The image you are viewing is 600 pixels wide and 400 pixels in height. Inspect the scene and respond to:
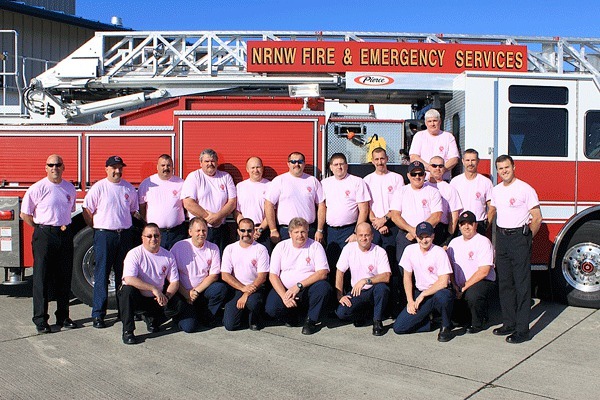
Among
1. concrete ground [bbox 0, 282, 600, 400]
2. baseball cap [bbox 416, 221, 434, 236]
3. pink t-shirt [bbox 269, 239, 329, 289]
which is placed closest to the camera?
concrete ground [bbox 0, 282, 600, 400]

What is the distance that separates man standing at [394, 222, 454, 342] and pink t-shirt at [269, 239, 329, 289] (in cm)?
85

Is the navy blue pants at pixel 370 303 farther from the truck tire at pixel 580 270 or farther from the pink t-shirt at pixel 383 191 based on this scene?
the truck tire at pixel 580 270

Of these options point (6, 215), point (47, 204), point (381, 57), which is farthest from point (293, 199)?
point (6, 215)

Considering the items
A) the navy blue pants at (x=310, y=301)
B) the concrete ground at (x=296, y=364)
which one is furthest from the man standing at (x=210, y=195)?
the concrete ground at (x=296, y=364)

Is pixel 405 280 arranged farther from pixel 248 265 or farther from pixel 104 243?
pixel 104 243

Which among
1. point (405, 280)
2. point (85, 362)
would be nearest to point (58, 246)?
point (85, 362)

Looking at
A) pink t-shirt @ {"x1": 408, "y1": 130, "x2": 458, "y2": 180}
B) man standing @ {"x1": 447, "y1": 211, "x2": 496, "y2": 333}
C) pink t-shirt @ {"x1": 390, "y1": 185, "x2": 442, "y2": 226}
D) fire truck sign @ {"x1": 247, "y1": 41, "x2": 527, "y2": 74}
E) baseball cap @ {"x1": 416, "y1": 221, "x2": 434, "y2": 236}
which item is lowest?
man standing @ {"x1": 447, "y1": 211, "x2": 496, "y2": 333}

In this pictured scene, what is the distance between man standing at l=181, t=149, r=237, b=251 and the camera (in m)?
6.74

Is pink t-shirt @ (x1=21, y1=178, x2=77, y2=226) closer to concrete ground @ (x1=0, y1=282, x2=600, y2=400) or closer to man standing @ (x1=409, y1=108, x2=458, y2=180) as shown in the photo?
concrete ground @ (x1=0, y1=282, x2=600, y2=400)

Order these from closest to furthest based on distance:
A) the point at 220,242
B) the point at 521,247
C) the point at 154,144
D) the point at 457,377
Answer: the point at 457,377, the point at 521,247, the point at 220,242, the point at 154,144

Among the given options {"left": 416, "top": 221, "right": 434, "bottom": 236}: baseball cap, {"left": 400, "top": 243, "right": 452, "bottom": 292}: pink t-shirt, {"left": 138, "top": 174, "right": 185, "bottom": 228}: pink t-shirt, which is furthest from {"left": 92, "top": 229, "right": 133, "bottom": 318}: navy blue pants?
{"left": 416, "top": 221, "right": 434, "bottom": 236}: baseball cap

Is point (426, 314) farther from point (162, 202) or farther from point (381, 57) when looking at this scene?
point (381, 57)

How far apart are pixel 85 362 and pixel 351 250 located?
106 inches

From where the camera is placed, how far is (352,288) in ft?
20.6
